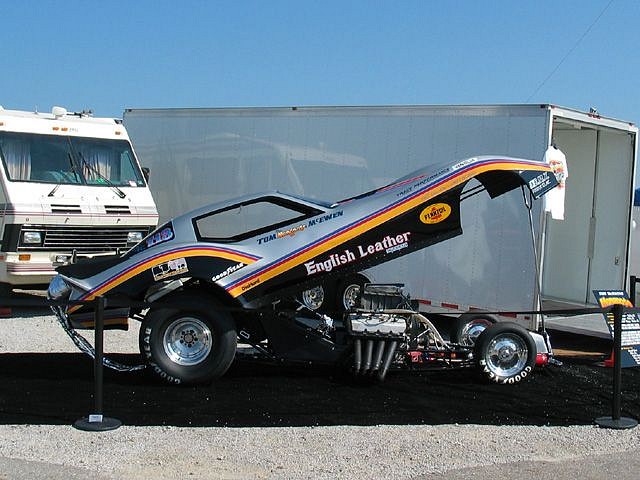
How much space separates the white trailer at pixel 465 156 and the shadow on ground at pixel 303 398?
1.82 metres

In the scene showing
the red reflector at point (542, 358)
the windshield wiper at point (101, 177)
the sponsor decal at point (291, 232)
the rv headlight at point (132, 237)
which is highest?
the windshield wiper at point (101, 177)

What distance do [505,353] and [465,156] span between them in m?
3.41

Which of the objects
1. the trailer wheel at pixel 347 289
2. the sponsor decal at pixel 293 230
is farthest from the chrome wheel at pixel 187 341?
the trailer wheel at pixel 347 289

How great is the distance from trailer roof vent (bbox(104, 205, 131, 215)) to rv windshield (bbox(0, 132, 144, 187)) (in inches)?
18.4

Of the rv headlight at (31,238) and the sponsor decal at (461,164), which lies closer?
the sponsor decal at (461,164)

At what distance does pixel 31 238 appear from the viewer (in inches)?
462

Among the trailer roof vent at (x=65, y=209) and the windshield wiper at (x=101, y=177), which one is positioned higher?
the windshield wiper at (x=101, y=177)

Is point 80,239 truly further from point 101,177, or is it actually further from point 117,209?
point 101,177

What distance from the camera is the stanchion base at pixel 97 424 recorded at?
259 inches

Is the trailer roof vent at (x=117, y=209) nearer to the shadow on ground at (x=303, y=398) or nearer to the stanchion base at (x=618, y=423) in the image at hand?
the shadow on ground at (x=303, y=398)

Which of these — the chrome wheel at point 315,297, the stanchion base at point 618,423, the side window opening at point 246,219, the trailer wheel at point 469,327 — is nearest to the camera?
the stanchion base at point 618,423

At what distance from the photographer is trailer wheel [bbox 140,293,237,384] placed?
7.89 m

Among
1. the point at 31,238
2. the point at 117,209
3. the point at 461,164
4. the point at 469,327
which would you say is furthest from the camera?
the point at 117,209

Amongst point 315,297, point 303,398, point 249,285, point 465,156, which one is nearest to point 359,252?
point 249,285
